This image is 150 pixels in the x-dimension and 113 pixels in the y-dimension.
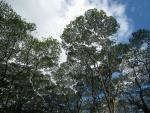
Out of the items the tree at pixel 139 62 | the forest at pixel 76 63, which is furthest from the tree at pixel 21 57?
the tree at pixel 139 62

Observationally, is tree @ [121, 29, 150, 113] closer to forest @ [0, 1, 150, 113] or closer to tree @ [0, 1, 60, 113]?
forest @ [0, 1, 150, 113]

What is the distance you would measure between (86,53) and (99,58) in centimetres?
213

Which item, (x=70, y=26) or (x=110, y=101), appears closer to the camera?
(x=110, y=101)

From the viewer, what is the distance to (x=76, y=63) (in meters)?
44.3

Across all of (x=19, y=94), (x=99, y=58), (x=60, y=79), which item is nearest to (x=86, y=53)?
(x=99, y=58)

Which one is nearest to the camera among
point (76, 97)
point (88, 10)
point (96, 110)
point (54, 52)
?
point (88, 10)

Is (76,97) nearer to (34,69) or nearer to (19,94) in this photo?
(19,94)

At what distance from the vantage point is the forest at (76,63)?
3656 cm

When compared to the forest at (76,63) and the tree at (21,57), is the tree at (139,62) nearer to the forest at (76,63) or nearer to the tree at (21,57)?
the forest at (76,63)

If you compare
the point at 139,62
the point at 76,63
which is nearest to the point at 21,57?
the point at 76,63

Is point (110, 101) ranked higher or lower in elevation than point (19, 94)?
lower

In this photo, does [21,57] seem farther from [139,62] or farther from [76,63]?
[139,62]

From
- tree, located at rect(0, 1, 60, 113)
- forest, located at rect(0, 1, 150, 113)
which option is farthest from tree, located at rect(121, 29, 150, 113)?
tree, located at rect(0, 1, 60, 113)

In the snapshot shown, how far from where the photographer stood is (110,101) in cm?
3403
